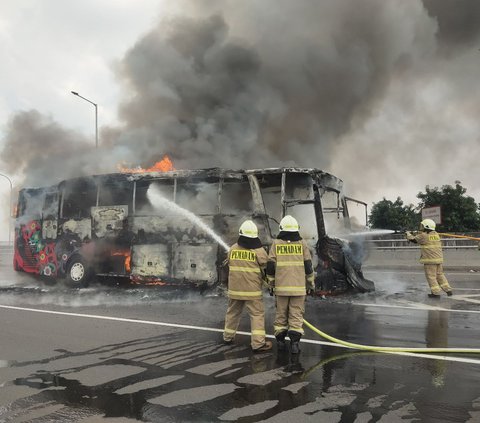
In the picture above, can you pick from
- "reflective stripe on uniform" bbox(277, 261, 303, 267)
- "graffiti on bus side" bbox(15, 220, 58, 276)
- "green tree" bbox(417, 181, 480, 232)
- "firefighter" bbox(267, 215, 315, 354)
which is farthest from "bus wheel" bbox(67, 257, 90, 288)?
"green tree" bbox(417, 181, 480, 232)

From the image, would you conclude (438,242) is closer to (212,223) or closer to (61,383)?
(212,223)

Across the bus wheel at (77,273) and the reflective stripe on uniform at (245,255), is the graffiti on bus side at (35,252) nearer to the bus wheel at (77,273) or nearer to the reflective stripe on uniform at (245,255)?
the bus wheel at (77,273)

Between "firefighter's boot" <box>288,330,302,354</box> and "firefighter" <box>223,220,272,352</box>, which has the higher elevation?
"firefighter" <box>223,220,272,352</box>

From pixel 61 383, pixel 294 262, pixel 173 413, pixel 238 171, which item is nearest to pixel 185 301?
pixel 238 171

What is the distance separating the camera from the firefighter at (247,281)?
15.8ft

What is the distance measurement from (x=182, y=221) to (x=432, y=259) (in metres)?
4.64

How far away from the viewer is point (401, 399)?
10.6 ft

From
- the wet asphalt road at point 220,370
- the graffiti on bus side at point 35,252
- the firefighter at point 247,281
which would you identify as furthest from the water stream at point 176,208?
the firefighter at point 247,281

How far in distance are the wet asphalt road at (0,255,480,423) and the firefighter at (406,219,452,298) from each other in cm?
106

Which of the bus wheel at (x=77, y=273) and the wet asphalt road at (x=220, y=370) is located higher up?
A: the bus wheel at (x=77, y=273)

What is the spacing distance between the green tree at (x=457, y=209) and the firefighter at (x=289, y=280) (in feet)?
107

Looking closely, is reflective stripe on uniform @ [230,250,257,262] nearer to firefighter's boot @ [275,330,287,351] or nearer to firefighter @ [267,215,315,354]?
firefighter @ [267,215,315,354]

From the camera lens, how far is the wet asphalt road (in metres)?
3.07

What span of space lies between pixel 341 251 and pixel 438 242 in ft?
6.65
